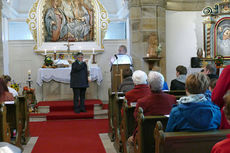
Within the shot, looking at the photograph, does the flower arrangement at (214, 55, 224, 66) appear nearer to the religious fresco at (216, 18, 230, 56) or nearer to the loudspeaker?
the religious fresco at (216, 18, 230, 56)

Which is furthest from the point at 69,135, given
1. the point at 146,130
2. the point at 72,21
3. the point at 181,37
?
the point at 181,37

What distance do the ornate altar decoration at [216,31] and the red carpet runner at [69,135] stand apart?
17.2 feet

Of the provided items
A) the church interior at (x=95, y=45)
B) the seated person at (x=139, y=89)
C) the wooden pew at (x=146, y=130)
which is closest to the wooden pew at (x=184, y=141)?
the wooden pew at (x=146, y=130)

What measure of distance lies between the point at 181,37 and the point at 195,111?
934 cm

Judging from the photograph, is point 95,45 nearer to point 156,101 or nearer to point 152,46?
point 152,46

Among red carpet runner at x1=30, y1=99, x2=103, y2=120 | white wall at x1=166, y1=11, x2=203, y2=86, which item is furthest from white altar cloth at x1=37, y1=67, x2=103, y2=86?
white wall at x1=166, y1=11, x2=203, y2=86

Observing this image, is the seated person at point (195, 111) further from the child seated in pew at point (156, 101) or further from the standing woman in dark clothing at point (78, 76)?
the standing woman in dark clothing at point (78, 76)

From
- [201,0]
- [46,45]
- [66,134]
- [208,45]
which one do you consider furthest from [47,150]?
[201,0]

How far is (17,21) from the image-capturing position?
39.9 ft

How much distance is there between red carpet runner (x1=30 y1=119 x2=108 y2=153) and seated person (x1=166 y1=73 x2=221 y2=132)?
9.17ft

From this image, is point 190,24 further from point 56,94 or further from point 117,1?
point 56,94

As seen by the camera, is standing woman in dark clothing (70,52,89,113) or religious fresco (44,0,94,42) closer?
standing woman in dark clothing (70,52,89,113)

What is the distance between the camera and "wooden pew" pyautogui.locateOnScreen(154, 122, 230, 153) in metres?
2.47

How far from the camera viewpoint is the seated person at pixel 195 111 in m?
2.69
